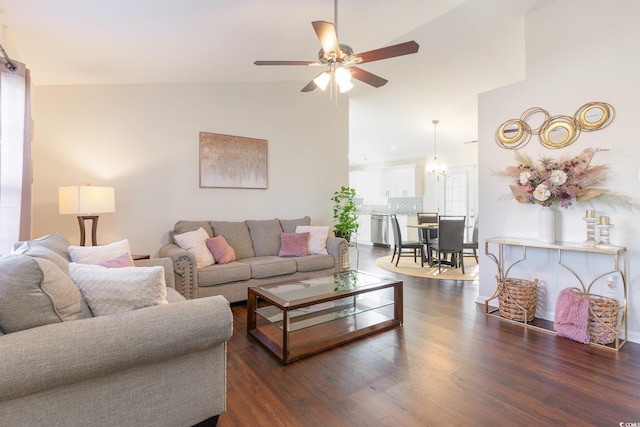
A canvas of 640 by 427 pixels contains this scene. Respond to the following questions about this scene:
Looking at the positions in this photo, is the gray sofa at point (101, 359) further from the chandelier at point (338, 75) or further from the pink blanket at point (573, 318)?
the pink blanket at point (573, 318)

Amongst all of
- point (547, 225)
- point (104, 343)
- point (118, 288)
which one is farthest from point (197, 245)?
point (547, 225)

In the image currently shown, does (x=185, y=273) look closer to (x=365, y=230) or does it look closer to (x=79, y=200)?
(x=79, y=200)

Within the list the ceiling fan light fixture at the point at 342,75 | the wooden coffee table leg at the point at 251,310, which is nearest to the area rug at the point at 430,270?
the wooden coffee table leg at the point at 251,310

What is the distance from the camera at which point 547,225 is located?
286 cm

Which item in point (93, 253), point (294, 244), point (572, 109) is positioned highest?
point (572, 109)

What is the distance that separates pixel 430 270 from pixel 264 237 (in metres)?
2.83

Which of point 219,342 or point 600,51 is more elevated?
point 600,51

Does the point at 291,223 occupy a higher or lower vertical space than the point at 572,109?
lower

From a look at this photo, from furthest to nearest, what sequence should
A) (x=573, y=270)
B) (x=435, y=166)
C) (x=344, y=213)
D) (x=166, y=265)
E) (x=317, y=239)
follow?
(x=435, y=166) → (x=344, y=213) → (x=317, y=239) → (x=573, y=270) → (x=166, y=265)

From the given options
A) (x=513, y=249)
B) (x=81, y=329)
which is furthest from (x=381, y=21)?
(x=81, y=329)

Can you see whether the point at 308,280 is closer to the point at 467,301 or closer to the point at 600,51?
the point at 467,301

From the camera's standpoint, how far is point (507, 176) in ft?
A: 10.9

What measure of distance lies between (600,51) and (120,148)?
4978 millimetres

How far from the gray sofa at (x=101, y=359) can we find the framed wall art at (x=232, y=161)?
2773mm
